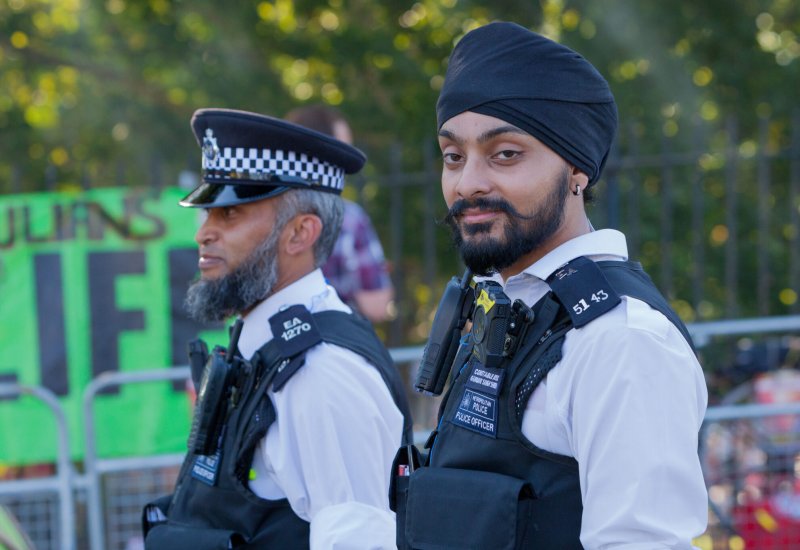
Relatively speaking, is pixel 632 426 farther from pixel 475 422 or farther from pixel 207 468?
pixel 207 468

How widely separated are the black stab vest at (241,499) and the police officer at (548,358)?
0.59 m

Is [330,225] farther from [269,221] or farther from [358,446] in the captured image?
[358,446]

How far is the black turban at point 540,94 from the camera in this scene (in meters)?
1.97

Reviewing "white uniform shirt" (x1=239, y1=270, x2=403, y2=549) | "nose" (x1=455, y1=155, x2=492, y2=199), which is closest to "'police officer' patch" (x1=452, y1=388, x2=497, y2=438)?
"nose" (x1=455, y1=155, x2=492, y2=199)

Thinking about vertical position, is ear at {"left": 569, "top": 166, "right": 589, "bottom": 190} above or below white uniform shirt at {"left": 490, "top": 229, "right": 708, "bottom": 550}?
above

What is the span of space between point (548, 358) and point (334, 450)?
0.88 metres

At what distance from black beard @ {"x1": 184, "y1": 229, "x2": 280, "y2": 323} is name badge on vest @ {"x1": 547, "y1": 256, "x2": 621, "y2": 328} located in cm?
122

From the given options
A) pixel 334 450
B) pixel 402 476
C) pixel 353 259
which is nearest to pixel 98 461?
pixel 353 259

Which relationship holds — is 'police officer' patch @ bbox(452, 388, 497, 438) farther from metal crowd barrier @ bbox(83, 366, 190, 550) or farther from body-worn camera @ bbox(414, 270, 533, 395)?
A: metal crowd barrier @ bbox(83, 366, 190, 550)

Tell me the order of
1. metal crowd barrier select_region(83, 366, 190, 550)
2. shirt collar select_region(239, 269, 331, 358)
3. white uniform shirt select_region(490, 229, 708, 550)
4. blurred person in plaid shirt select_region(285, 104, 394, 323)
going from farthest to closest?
blurred person in plaid shirt select_region(285, 104, 394, 323) < metal crowd barrier select_region(83, 366, 190, 550) < shirt collar select_region(239, 269, 331, 358) < white uniform shirt select_region(490, 229, 708, 550)

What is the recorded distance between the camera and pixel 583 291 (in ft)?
6.16

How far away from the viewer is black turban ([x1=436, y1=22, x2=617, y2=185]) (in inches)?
77.5

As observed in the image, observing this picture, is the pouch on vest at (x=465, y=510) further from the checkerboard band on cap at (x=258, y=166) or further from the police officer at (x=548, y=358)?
the checkerboard band on cap at (x=258, y=166)

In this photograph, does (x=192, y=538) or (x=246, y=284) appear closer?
(x=192, y=538)
